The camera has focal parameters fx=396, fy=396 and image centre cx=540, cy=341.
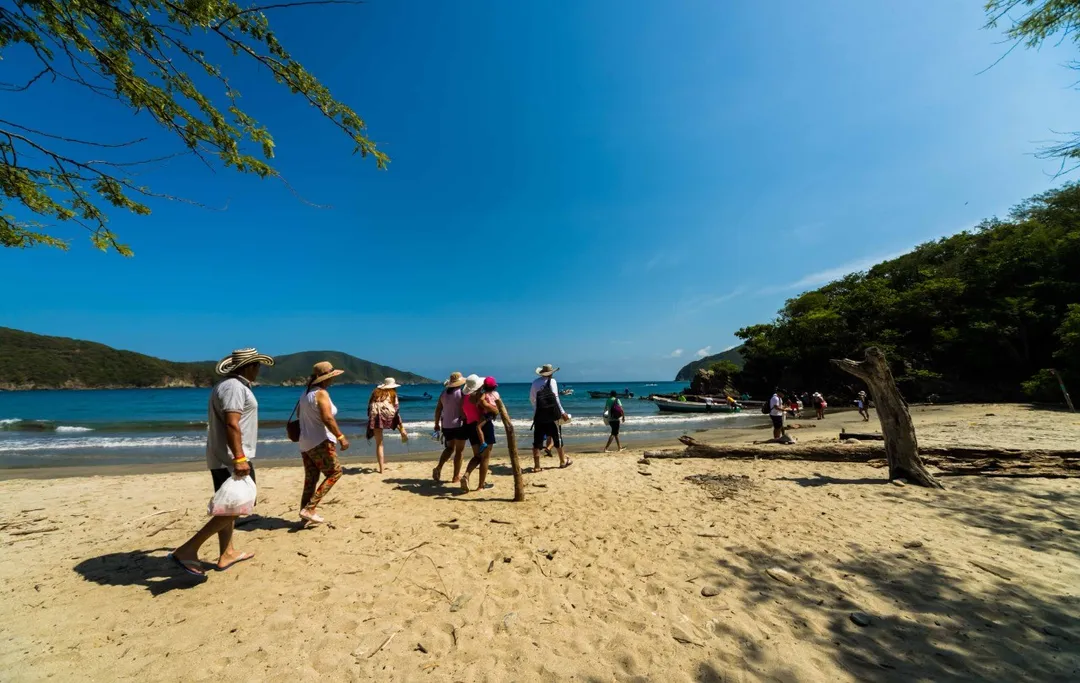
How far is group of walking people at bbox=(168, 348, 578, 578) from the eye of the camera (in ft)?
12.3

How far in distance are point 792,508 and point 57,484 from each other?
15.2 m

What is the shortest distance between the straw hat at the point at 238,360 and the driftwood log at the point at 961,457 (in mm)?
9766

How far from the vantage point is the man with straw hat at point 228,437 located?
3.72 meters

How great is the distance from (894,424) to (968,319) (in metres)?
35.2

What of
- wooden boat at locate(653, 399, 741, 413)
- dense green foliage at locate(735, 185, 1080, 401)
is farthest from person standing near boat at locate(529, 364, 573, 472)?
wooden boat at locate(653, 399, 741, 413)

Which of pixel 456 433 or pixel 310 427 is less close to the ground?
pixel 310 427

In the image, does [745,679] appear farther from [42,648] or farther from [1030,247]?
[1030,247]

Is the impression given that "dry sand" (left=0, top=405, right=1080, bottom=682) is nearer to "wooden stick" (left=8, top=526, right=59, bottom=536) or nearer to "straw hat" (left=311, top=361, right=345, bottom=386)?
"wooden stick" (left=8, top=526, right=59, bottom=536)

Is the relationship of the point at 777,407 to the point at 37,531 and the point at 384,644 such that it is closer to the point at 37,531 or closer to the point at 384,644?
the point at 384,644

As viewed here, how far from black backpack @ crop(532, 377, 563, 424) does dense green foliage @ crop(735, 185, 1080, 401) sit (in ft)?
88.4

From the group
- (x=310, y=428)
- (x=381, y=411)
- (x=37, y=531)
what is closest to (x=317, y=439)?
(x=310, y=428)

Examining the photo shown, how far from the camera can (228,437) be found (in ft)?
12.2

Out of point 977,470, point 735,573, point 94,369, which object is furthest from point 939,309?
point 94,369

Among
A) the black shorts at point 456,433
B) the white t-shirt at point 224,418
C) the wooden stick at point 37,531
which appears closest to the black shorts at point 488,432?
the black shorts at point 456,433
